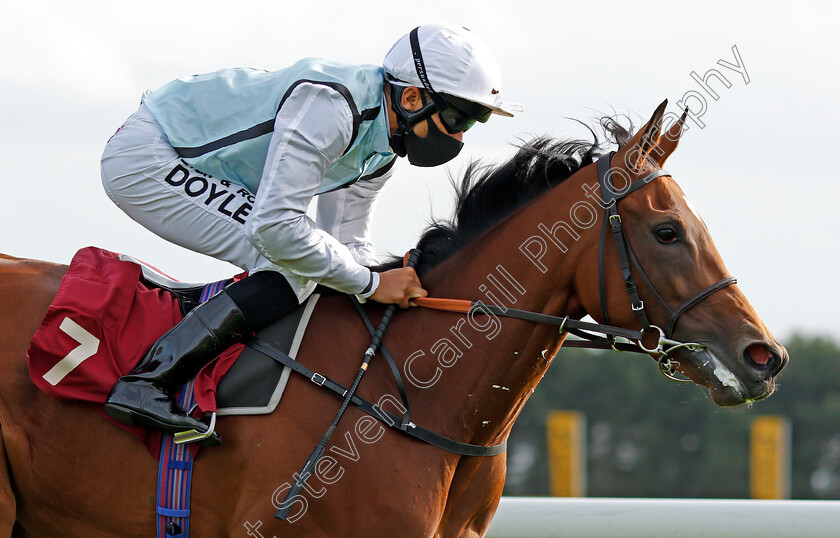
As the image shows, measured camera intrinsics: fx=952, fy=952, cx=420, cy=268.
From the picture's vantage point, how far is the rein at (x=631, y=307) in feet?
11.4

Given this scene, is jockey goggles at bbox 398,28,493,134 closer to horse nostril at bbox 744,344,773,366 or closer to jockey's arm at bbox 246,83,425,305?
jockey's arm at bbox 246,83,425,305

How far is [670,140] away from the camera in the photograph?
368 cm

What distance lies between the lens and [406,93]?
148 inches

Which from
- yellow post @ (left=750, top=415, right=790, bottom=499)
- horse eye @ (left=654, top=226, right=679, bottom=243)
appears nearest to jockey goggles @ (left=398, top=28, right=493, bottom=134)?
horse eye @ (left=654, top=226, right=679, bottom=243)

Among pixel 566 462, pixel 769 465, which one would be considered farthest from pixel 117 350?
pixel 769 465

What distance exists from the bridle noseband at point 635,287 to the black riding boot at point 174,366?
140 centimetres

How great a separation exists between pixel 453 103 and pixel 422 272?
71 centimetres

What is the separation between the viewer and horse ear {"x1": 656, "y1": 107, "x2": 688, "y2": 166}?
3684mm

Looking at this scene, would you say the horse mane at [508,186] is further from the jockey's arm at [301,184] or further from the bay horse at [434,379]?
the jockey's arm at [301,184]

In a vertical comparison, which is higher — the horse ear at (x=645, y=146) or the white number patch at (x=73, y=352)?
the horse ear at (x=645, y=146)

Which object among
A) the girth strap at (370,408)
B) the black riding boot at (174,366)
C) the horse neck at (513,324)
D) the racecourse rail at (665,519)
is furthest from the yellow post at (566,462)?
the black riding boot at (174,366)

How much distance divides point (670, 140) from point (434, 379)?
130 centimetres

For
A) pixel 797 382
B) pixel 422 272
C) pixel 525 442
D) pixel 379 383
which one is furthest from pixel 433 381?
pixel 797 382

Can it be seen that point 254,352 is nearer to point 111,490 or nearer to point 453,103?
point 111,490
